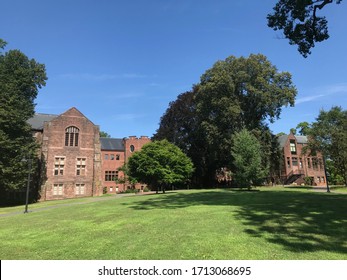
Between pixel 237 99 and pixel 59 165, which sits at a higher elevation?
pixel 237 99

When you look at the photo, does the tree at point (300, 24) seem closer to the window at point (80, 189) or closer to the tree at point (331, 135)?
the tree at point (331, 135)

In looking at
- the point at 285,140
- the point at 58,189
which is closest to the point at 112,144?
the point at 58,189

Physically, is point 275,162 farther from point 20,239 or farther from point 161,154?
point 20,239

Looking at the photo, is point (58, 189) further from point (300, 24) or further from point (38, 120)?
point (300, 24)

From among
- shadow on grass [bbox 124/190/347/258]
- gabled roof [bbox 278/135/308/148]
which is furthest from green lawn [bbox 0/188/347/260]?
gabled roof [bbox 278/135/308/148]

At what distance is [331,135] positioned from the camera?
4066cm

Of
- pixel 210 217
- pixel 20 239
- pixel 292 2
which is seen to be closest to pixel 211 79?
pixel 292 2

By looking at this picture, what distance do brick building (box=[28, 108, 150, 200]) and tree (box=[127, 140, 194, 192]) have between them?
14.6 m

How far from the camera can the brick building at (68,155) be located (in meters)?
45.2

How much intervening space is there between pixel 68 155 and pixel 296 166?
49.6 meters

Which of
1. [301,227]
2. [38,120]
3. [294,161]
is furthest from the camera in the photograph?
[294,161]

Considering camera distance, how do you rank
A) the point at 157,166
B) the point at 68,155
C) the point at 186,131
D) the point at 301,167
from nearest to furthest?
the point at 157,166 < the point at 68,155 < the point at 186,131 < the point at 301,167

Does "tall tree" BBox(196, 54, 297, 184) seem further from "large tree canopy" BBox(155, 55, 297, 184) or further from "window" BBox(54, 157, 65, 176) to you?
"window" BBox(54, 157, 65, 176)

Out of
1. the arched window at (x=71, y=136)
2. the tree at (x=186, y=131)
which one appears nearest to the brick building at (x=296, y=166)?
the tree at (x=186, y=131)
